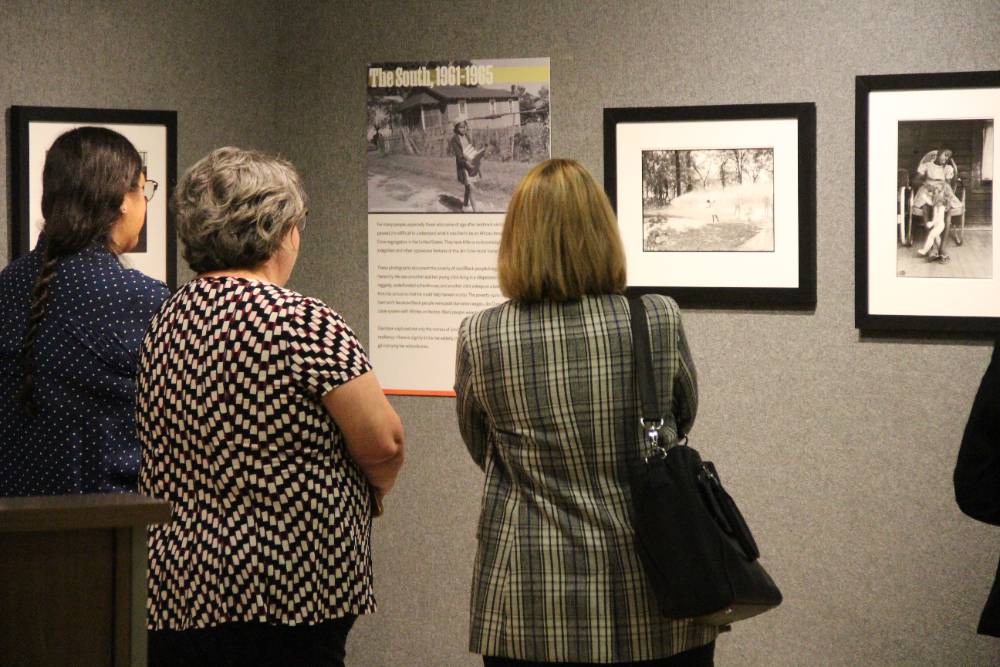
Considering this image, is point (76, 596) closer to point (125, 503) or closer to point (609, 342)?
point (125, 503)

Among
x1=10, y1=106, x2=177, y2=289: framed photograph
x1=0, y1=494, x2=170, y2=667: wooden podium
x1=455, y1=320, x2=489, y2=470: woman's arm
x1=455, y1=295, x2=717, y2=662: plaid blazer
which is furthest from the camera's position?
x1=10, y1=106, x2=177, y2=289: framed photograph

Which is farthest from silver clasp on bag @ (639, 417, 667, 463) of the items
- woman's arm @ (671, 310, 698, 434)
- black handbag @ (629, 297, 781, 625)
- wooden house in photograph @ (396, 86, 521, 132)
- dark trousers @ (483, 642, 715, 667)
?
wooden house in photograph @ (396, 86, 521, 132)

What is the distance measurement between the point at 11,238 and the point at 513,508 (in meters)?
1.72

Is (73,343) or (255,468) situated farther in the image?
(73,343)

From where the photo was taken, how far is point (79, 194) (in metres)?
2.17

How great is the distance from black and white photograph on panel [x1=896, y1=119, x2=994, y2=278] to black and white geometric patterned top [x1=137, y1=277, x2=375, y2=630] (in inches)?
75.1

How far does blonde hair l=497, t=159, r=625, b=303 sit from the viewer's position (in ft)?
6.43

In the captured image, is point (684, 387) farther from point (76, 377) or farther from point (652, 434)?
point (76, 377)

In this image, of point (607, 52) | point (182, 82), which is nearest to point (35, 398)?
point (182, 82)

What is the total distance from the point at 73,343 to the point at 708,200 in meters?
1.91

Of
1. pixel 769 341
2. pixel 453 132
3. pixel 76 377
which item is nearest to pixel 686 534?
pixel 76 377

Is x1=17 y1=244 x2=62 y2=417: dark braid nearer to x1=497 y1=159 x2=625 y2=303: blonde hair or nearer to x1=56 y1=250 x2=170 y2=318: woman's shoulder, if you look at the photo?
x1=56 y1=250 x2=170 y2=318: woman's shoulder

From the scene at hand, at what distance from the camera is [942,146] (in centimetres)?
310

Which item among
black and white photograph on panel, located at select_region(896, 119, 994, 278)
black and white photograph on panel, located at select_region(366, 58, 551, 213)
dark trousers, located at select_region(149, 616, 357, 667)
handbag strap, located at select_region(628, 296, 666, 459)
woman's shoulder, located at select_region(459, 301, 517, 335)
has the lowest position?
dark trousers, located at select_region(149, 616, 357, 667)
